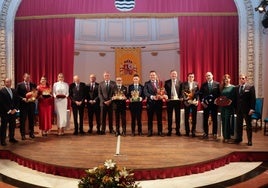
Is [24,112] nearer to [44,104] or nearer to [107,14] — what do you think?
[44,104]

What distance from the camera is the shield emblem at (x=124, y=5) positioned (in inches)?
364

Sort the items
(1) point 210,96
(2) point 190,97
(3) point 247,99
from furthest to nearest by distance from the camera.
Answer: (2) point 190,97
(1) point 210,96
(3) point 247,99

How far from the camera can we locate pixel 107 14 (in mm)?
9117

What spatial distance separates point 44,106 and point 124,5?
355 centimetres

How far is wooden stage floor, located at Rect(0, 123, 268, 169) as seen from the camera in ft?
17.2

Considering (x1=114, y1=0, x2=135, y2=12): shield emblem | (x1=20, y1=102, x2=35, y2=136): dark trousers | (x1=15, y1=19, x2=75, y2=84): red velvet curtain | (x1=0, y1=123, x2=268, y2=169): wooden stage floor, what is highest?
(x1=114, y1=0, x2=135, y2=12): shield emblem

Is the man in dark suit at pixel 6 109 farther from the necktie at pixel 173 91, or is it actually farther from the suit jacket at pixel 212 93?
the suit jacket at pixel 212 93

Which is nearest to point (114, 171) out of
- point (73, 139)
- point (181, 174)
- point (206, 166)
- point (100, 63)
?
point (181, 174)

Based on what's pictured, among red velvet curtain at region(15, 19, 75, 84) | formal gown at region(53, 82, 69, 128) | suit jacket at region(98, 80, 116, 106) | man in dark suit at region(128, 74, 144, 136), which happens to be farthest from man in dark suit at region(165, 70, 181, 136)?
red velvet curtain at region(15, 19, 75, 84)

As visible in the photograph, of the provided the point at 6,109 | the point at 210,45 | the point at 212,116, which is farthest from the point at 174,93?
the point at 6,109

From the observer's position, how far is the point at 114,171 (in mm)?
3137

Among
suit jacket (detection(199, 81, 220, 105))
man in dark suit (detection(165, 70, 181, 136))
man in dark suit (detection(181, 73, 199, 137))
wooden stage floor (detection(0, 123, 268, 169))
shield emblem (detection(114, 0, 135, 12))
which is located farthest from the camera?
shield emblem (detection(114, 0, 135, 12))

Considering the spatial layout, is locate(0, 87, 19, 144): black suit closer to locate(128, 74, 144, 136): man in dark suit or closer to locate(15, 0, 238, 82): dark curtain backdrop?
locate(128, 74, 144, 136): man in dark suit

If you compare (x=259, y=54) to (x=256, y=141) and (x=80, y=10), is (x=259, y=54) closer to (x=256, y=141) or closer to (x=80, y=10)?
(x=256, y=141)
